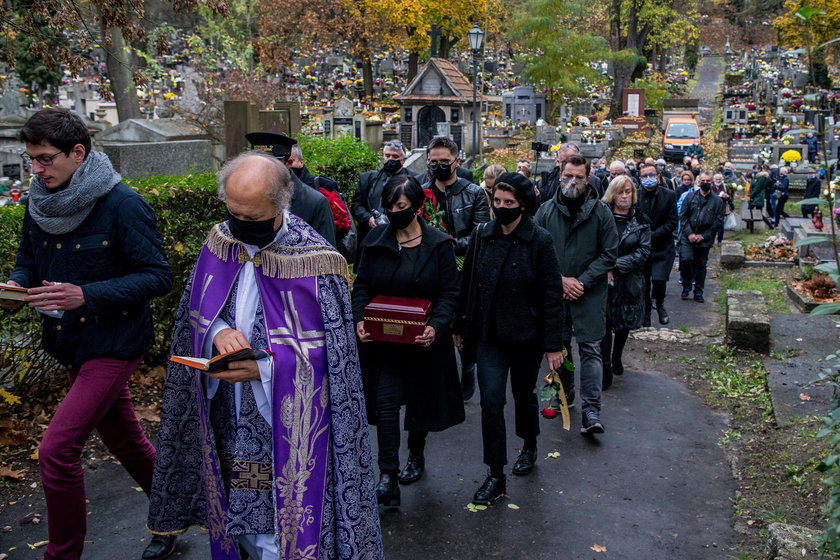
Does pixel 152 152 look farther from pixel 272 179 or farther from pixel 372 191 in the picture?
pixel 272 179

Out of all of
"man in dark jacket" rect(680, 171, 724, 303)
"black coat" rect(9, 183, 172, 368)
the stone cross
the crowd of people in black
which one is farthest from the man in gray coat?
the stone cross

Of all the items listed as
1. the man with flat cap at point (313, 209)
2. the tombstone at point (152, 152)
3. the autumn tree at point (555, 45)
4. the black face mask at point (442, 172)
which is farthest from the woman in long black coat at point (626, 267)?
the autumn tree at point (555, 45)

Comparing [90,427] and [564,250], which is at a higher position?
[564,250]

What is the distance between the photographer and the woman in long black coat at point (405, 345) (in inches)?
195

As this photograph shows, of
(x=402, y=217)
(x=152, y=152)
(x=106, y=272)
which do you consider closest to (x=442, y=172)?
(x=402, y=217)

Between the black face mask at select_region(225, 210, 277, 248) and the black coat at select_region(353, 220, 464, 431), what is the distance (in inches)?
65.5

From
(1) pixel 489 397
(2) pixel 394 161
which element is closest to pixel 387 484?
(1) pixel 489 397

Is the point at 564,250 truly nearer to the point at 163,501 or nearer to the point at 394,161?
the point at 394,161

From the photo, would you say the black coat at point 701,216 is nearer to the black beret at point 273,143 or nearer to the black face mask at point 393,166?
the black face mask at point 393,166

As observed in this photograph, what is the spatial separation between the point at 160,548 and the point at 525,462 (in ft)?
8.06

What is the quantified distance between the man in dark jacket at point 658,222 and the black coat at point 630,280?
4.38ft

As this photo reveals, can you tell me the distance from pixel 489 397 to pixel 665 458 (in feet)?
5.80

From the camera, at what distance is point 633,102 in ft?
139

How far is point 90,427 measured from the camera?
3.88 meters
